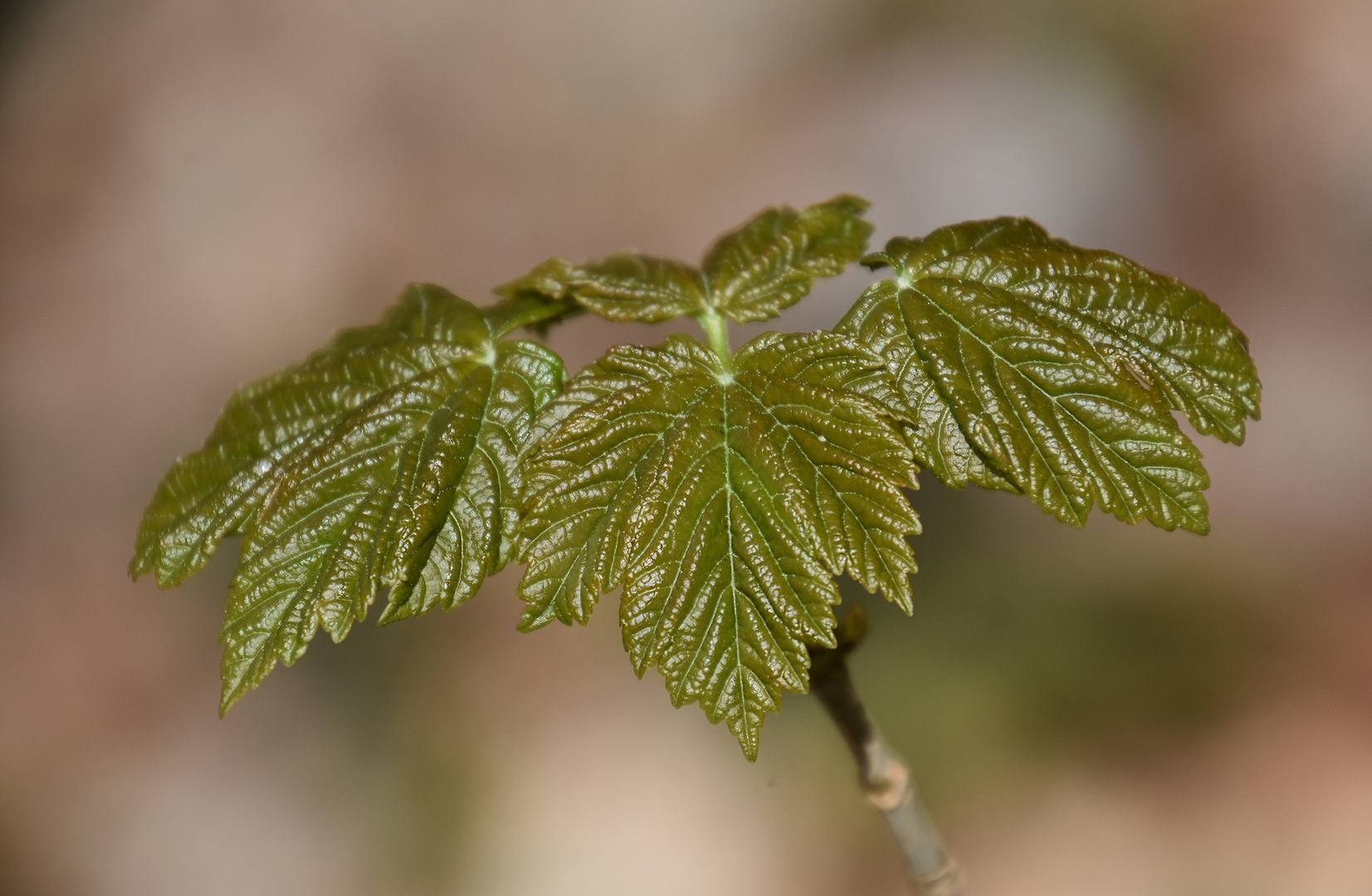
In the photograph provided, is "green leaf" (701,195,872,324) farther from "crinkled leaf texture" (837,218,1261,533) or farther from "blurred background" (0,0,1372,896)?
"blurred background" (0,0,1372,896)

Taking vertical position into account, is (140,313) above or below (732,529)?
above

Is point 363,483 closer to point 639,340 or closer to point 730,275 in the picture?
point 730,275

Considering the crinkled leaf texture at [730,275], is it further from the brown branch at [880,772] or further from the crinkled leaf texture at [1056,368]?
the brown branch at [880,772]

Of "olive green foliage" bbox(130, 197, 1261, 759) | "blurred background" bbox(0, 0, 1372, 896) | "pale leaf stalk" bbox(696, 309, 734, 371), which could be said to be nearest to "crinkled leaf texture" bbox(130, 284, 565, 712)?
"olive green foliage" bbox(130, 197, 1261, 759)

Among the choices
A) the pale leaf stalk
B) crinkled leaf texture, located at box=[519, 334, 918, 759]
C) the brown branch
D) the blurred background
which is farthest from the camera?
the blurred background

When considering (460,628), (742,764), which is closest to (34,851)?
(460,628)

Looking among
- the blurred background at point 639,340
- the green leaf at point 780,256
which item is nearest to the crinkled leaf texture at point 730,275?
the green leaf at point 780,256

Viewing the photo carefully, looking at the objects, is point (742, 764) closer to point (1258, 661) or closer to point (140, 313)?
point (1258, 661)
